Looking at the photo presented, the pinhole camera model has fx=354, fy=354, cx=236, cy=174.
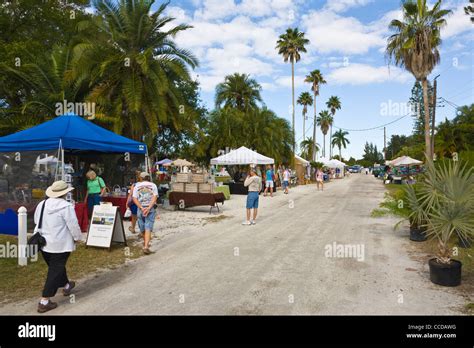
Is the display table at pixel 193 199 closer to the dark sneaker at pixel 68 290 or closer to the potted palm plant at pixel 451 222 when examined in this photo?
the dark sneaker at pixel 68 290

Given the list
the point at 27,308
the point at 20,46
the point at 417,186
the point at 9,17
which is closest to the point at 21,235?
the point at 27,308

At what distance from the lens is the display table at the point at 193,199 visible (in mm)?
13906

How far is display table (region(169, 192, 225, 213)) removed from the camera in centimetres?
1391

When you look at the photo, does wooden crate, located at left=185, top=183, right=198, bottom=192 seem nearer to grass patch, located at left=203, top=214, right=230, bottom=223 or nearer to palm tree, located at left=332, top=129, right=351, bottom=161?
grass patch, located at left=203, top=214, right=230, bottom=223

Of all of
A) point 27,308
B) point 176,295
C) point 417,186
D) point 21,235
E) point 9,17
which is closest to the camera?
point 27,308

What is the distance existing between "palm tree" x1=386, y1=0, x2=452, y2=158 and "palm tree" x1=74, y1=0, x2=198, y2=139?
1279cm

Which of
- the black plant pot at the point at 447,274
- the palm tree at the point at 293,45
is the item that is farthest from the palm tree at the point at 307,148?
the black plant pot at the point at 447,274

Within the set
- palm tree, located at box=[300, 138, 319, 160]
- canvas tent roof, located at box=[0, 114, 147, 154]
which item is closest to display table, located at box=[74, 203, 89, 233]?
canvas tent roof, located at box=[0, 114, 147, 154]

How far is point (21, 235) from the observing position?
7012 mm

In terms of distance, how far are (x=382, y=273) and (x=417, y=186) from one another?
11.5 feet

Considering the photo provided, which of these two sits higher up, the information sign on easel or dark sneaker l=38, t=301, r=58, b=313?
the information sign on easel

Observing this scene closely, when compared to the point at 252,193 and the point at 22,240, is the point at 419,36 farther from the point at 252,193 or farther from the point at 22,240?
the point at 22,240

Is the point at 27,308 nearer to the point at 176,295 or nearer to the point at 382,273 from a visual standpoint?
the point at 176,295

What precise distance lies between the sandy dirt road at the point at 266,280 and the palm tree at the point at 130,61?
793 cm
